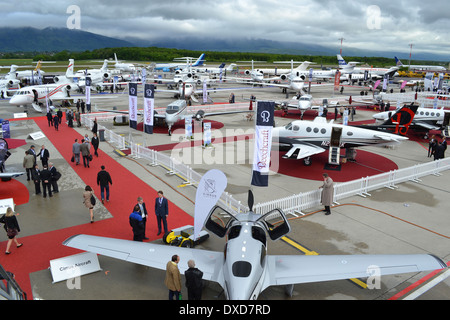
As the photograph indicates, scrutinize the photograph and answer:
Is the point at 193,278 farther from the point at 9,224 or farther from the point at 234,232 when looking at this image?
the point at 9,224

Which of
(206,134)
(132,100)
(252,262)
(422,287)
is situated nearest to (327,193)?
(422,287)

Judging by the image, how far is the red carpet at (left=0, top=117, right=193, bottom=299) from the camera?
31.6 feet

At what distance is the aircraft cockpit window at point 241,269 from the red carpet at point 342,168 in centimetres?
1137

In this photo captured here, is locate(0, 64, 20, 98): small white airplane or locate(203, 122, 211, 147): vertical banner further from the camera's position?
locate(0, 64, 20, 98): small white airplane

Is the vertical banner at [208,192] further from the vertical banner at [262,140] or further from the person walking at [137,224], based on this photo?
the vertical banner at [262,140]

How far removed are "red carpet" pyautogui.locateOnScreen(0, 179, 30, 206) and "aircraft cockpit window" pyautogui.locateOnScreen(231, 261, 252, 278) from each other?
11348 mm

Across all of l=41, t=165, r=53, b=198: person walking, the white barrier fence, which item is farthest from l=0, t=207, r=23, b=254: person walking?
the white barrier fence

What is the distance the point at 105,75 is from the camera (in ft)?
204

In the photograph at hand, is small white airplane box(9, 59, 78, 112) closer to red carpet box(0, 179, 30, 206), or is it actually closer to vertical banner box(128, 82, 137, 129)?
vertical banner box(128, 82, 137, 129)

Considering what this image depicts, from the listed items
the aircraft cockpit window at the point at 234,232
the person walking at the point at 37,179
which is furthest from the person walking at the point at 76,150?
the aircraft cockpit window at the point at 234,232

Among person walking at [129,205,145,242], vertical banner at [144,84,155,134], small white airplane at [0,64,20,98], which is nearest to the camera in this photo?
person walking at [129,205,145,242]

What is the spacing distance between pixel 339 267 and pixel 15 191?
48.8ft

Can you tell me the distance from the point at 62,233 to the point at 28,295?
3.52 m
